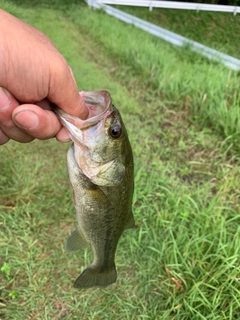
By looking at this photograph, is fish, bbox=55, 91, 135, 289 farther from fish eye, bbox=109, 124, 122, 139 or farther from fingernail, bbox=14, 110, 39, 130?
fingernail, bbox=14, 110, 39, 130

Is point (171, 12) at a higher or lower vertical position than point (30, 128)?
lower

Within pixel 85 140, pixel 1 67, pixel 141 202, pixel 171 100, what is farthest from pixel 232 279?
pixel 171 100

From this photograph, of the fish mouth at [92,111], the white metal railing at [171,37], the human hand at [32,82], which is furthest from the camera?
the white metal railing at [171,37]

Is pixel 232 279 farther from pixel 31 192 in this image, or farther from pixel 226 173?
pixel 31 192

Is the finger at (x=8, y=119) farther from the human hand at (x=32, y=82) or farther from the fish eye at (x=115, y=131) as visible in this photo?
the fish eye at (x=115, y=131)

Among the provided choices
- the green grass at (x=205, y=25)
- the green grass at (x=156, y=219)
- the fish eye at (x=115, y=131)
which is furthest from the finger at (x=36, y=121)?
the green grass at (x=205, y=25)

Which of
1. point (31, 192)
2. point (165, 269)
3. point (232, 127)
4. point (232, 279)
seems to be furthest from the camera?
point (232, 127)
